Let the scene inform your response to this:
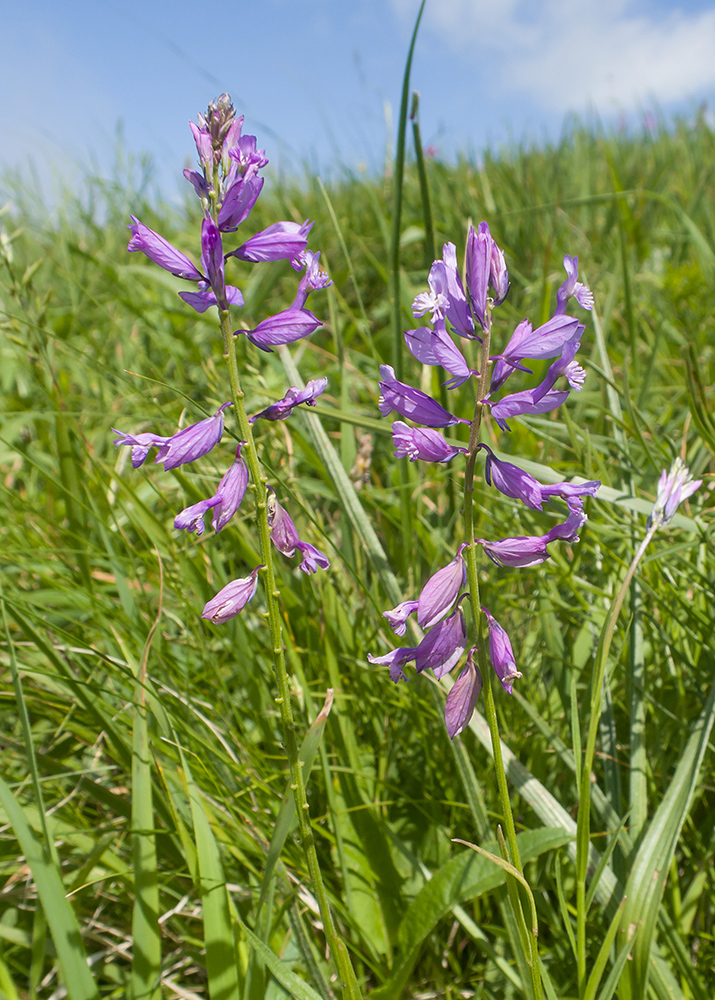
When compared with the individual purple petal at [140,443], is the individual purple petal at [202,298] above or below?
above

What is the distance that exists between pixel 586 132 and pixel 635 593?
6.88 meters

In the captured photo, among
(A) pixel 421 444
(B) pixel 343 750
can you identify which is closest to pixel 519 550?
(A) pixel 421 444

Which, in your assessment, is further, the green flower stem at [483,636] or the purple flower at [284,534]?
the purple flower at [284,534]

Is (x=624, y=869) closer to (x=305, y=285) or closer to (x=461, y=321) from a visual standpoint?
(x=461, y=321)

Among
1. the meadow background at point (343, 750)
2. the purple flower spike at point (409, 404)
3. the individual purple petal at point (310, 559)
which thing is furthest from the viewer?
the meadow background at point (343, 750)

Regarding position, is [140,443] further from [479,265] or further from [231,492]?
[479,265]

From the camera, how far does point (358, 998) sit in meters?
1.08

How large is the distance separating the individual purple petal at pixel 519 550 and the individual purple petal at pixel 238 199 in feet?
2.03

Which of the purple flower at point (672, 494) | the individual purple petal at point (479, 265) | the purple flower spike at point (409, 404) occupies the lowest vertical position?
the purple flower at point (672, 494)

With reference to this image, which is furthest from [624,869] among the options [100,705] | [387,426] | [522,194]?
[522,194]

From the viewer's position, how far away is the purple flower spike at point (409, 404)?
1.00 m

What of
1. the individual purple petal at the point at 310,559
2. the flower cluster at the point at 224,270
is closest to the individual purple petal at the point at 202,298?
the flower cluster at the point at 224,270

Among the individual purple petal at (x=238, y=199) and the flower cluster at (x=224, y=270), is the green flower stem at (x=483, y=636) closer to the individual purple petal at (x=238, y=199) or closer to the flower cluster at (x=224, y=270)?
the flower cluster at (x=224, y=270)

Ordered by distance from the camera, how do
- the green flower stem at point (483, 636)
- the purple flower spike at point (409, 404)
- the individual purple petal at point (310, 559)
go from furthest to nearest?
the individual purple petal at point (310, 559) → the purple flower spike at point (409, 404) → the green flower stem at point (483, 636)
